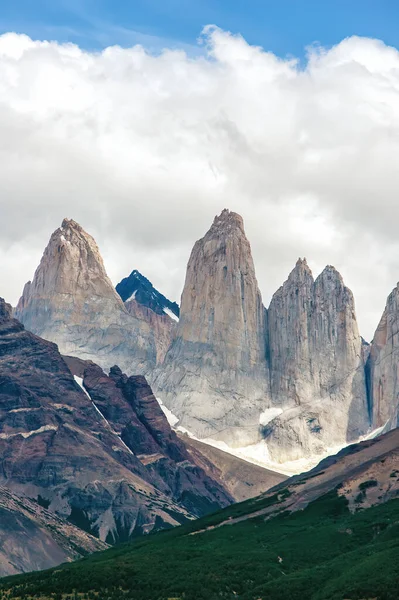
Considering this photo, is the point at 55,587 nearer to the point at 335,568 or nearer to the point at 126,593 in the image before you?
the point at 126,593

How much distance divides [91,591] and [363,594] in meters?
48.6

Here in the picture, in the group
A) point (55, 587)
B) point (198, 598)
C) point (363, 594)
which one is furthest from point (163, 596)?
point (363, 594)

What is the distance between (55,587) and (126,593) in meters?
11.9

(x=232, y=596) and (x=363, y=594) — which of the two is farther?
(x=232, y=596)

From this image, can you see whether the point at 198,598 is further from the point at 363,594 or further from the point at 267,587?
the point at 363,594

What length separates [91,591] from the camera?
197000 millimetres

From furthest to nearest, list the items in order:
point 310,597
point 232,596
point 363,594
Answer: point 232,596
point 310,597
point 363,594

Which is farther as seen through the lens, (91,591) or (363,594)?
(91,591)

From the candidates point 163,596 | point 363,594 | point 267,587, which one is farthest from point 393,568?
point 163,596

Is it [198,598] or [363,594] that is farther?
[198,598]

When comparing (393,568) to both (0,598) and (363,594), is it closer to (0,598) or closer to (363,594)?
(363,594)

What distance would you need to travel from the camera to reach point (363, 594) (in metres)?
171

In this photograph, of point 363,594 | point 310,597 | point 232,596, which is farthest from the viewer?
point 232,596

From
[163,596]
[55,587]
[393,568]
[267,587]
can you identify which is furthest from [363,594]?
[55,587]
